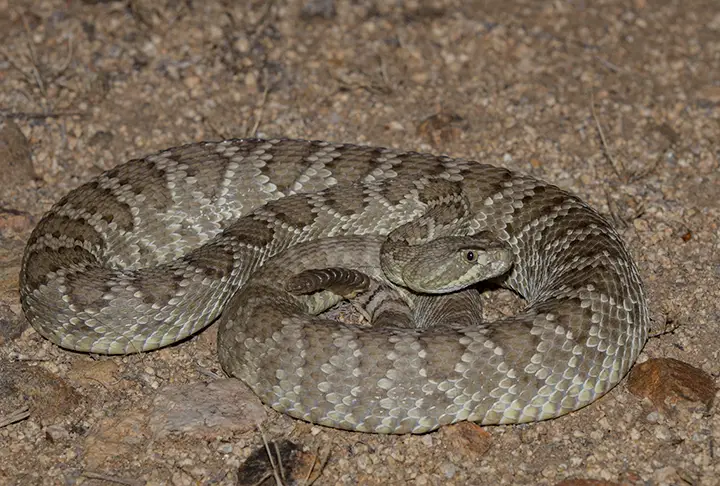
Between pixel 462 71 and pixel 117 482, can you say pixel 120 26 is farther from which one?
pixel 117 482

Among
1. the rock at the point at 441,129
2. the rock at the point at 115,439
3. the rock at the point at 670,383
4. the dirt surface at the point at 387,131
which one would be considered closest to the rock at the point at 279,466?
the dirt surface at the point at 387,131

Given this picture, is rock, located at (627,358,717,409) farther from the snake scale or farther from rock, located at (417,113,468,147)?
rock, located at (417,113,468,147)

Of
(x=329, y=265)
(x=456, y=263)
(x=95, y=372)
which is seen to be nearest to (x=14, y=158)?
(x=95, y=372)

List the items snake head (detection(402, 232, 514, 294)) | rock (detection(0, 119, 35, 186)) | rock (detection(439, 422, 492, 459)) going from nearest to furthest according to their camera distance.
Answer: rock (detection(439, 422, 492, 459)), snake head (detection(402, 232, 514, 294)), rock (detection(0, 119, 35, 186))

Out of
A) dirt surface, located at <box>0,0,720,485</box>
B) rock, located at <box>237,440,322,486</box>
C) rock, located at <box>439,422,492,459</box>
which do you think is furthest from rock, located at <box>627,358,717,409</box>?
rock, located at <box>237,440,322,486</box>

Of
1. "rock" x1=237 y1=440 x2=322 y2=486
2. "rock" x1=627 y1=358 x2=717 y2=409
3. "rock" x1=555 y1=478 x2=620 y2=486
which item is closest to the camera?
"rock" x1=555 y1=478 x2=620 y2=486

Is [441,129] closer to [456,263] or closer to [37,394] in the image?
[456,263]
